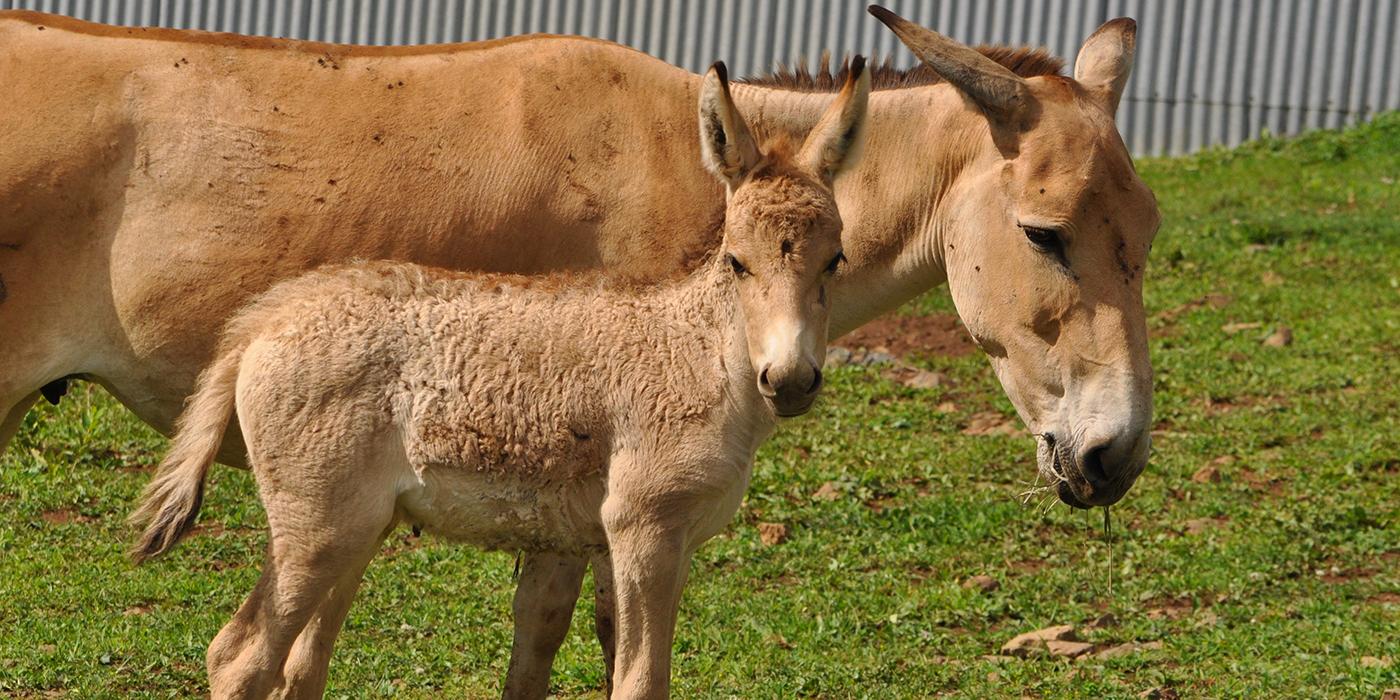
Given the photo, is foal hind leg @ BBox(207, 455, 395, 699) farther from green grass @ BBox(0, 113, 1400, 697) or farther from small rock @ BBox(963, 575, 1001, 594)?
small rock @ BBox(963, 575, 1001, 594)

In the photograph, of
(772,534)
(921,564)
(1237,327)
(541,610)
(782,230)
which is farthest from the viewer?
(1237,327)

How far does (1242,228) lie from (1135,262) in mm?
9098

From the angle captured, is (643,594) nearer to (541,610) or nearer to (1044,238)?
(541,610)

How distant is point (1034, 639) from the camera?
7.49 metres

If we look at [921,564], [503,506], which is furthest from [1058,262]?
[921,564]

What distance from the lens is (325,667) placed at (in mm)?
5637

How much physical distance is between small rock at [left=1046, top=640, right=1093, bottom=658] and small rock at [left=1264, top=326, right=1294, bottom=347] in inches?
197

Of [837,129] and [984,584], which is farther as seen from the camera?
[984,584]

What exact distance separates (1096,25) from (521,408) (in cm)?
Answer: 1270

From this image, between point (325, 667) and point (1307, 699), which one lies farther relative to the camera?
point (1307, 699)

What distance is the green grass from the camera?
277 inches

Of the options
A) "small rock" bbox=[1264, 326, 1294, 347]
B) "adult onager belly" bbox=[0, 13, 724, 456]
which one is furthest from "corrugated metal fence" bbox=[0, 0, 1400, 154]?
"adult onager belly" bbox=[0, 13, 724, 456]

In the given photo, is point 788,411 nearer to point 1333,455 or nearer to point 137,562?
point 137,562

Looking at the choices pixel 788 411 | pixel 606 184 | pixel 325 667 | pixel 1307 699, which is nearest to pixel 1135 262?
pixel 788 411
